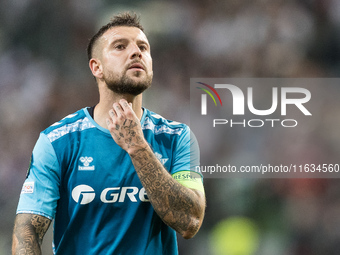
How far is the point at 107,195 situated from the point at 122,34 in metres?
1.07

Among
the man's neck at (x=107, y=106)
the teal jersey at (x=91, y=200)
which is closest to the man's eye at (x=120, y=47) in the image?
the man's neck at (x=107, y=106)

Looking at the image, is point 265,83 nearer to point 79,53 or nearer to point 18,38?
point 79,53

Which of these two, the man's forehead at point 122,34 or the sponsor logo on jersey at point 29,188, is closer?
the sponsor logo on jersey at point 29,188

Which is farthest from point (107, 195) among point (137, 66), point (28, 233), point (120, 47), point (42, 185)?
point (120, 47)

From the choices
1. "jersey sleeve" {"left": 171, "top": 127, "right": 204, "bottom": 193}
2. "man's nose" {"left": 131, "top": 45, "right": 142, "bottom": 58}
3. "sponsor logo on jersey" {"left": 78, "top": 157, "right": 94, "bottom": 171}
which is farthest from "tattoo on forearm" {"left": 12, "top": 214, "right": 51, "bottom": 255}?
"man's nose" {"left": 131, "top": 45, "right": 142, "bottom": 58}

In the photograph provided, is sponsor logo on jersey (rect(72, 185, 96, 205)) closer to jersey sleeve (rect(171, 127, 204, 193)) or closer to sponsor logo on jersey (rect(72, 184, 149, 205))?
sponsor logo on jersey (rect(72, 184, 149, 205))

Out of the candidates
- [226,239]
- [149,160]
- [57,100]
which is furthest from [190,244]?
[149,160]

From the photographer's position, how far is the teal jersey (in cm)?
268

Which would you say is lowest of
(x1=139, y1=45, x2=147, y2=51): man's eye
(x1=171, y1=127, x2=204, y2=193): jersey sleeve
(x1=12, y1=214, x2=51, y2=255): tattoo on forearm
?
(x1=12, y1=214, x2=51, y2=255): tattoo on forearm

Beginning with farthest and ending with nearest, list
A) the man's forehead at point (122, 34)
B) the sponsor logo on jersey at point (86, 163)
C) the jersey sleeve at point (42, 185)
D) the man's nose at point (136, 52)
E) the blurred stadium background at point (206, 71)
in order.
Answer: the blurred stadium background at point (206, 71) < the man's forehead at point (122, 34) < the man's nose at point (136, 52) < the sponsor logo on jersey at point (86, 163) < the jersey sleeve at point (42, 185)

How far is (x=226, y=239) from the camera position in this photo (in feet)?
19.0

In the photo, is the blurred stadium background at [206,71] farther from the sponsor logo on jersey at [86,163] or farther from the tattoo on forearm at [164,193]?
the tattoo on forearm at [164,193]

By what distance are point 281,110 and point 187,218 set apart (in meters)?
3.94

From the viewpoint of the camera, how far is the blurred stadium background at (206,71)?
5809mm
